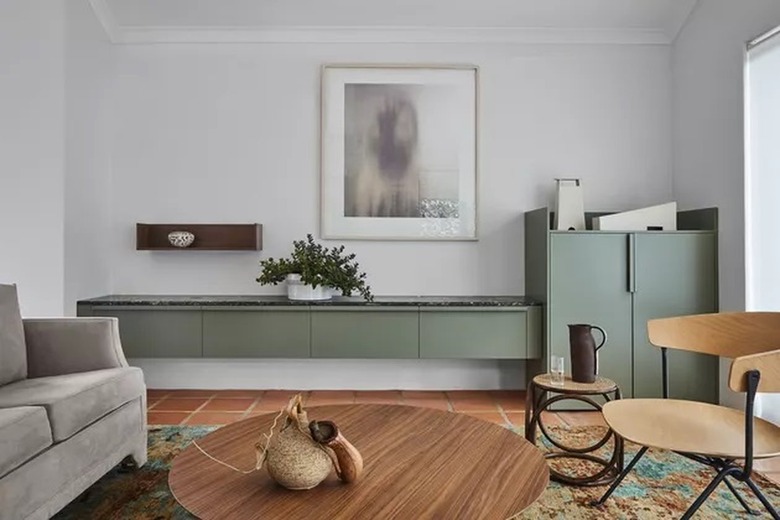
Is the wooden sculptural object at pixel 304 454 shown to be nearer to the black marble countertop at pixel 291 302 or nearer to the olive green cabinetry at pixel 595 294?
the black marble countertop at pixel 291 302

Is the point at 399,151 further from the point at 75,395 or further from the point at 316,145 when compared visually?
the point at 75,395

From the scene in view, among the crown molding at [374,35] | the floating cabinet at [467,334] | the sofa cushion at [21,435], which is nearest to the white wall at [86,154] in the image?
the crown molding at [374,35]

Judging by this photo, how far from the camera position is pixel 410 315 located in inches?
150

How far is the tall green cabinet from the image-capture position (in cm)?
366

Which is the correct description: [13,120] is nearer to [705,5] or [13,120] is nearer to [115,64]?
[115,64]

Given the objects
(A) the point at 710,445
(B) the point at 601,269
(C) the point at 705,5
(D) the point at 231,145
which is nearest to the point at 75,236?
(D) the point at 231,145

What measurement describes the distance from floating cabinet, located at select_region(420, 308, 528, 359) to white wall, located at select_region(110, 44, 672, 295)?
0.44m

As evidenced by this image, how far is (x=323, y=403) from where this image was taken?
12.6 feet

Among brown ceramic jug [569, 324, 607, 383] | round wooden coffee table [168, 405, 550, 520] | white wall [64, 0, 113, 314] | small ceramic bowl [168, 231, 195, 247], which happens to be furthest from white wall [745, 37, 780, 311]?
white wall [64, 0, 113, 314]

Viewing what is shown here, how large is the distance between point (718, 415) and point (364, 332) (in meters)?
2.22

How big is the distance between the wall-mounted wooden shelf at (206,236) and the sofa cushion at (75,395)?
1.63 m

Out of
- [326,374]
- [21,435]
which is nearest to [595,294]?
[326,374]

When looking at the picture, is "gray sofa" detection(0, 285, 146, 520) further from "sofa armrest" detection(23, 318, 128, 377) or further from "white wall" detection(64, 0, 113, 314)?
"white wall" detection(64, 0, 113, 314)

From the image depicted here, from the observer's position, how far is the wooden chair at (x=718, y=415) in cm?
177
